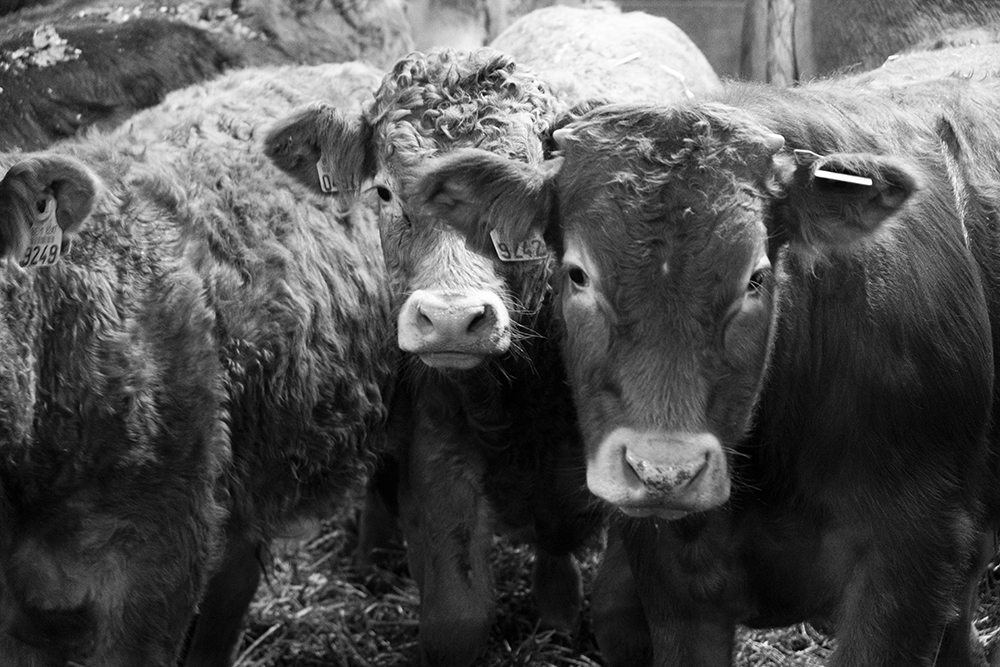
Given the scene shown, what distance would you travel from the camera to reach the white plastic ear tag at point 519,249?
153 inches

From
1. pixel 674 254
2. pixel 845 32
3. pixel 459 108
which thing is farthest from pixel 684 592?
pixel 845 32

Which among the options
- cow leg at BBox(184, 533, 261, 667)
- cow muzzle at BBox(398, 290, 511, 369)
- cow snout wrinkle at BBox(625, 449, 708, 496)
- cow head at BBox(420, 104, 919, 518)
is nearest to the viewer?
cow snout wrinkle at BBox(625, 449, 708, 496)

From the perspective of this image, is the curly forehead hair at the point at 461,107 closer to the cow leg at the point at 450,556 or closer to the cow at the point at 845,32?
the cow leg at the point at 450,556

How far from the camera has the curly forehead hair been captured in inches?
182

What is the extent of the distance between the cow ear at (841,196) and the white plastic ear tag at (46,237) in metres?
2.03

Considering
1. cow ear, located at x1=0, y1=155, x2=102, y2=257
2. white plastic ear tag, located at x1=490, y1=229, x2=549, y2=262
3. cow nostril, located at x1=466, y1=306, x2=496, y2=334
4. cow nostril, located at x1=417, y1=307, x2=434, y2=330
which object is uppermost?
cow ear, located at x1=0, y1=155, x2=102, y2=257

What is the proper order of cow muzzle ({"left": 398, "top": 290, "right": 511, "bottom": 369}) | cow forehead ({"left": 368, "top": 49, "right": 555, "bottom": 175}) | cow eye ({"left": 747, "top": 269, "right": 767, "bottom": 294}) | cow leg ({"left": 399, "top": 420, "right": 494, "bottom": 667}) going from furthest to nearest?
1. cow leg ({"left": 399, "top": 420, "right": 494, "bottom": 667})
2. cow forehead ({"left": 368, "top": 49, "right": 555, "bottom": 175})
3. cow muzzle ({"left": 398, "top": 290, "right": 511, "bottom": 369})
4. cow eye ({"left": 747, "top": 269, "right": 767, "bottom": 294})

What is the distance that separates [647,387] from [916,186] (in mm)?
861

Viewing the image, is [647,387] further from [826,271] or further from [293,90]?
[293,90]

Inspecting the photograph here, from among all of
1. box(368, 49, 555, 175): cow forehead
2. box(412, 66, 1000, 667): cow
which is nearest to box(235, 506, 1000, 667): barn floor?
box(412, 66, 1000, 667): cow

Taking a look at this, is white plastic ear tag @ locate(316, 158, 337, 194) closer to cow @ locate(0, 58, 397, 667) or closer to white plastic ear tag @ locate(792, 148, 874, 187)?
cow @ locate(0, 58, 397, 667)

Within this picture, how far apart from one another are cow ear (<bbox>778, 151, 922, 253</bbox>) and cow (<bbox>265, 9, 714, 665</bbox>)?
3.82 feet

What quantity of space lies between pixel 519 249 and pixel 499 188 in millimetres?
475

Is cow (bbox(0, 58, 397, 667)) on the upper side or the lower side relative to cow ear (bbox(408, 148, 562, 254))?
lower
